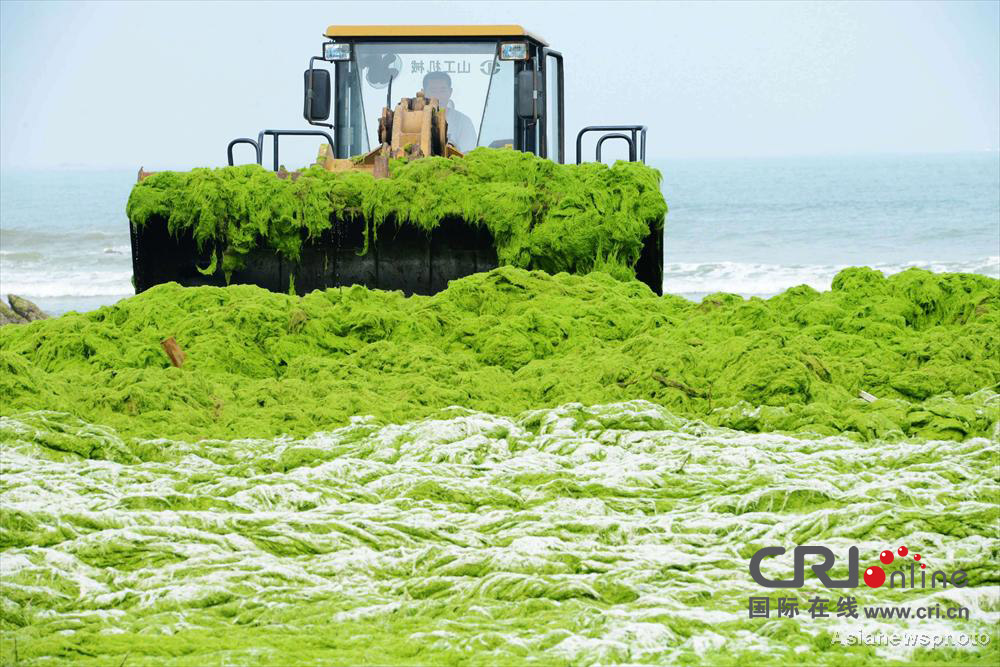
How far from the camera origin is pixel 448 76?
10.5 meters

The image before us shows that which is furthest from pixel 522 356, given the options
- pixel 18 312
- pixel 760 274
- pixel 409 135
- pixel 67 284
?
pixel 67 284

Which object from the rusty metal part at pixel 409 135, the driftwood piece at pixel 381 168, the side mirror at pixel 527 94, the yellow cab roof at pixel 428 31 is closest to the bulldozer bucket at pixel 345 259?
the driftwood piece at pixel 381 168

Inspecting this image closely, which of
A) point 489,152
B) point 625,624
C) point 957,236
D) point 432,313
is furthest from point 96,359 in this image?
point 957,236

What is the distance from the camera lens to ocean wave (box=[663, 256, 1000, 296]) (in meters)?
27.3

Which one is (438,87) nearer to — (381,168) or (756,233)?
(381,168)

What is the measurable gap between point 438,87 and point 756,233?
94.4 feet

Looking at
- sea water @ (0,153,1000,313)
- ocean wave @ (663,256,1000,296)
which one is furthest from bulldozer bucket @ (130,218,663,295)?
ocean wave @ (663,256,1000,296)

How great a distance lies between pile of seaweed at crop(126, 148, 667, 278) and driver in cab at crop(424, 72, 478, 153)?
131 cm

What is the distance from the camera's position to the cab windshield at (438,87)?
10461mm

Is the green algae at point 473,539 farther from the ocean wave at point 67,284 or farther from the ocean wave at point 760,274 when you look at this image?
the ocean wave at point 67,284

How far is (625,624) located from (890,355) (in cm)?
360

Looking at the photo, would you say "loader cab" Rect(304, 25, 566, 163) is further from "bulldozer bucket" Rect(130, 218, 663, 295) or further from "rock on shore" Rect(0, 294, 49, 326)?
"rock on shore" Rect(0, 294, 49, 326)

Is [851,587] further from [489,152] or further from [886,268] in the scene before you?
[886,268]

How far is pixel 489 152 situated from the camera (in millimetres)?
9297
